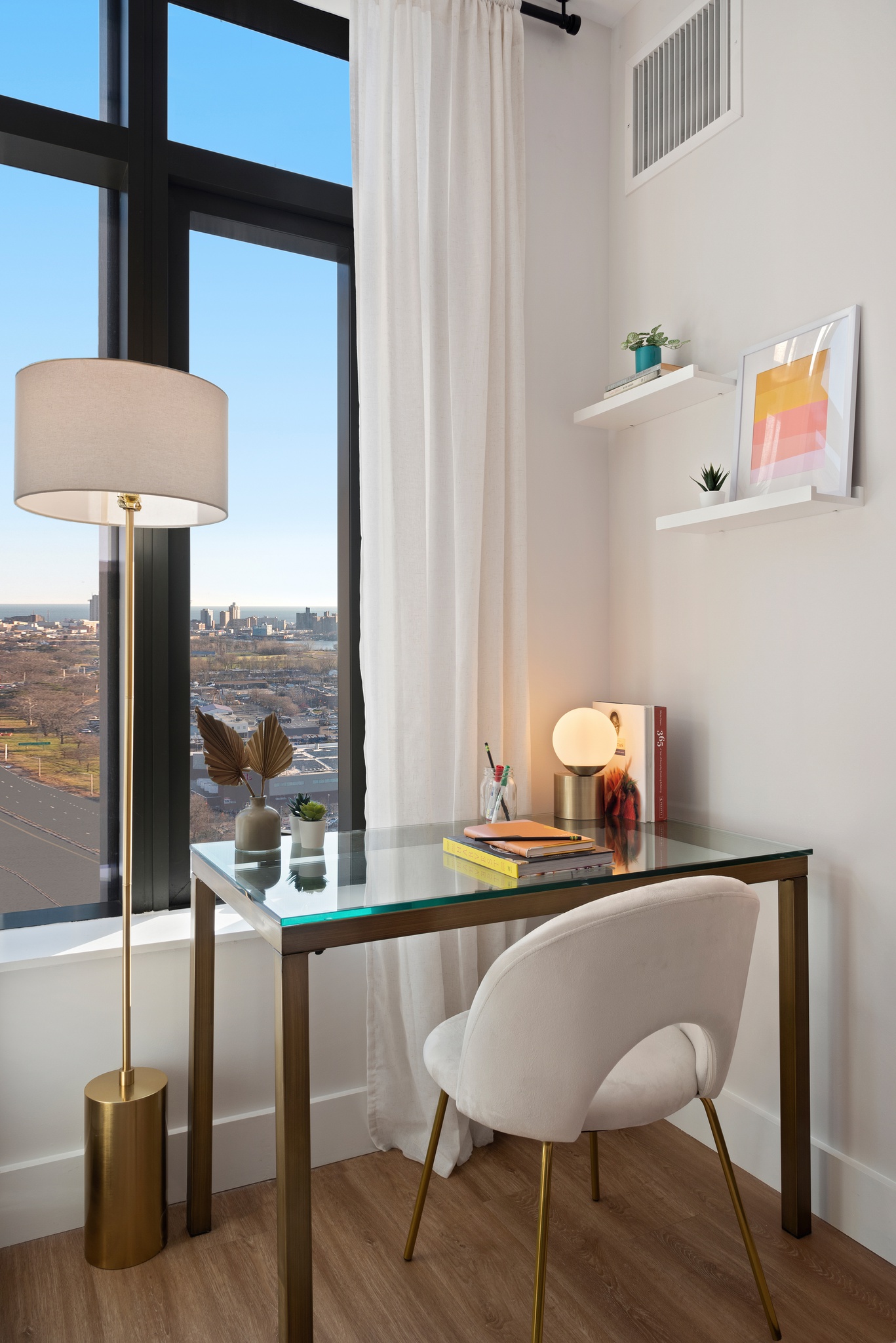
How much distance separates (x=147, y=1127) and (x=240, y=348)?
1.71 m

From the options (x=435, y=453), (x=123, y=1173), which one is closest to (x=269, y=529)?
(x=435, y=453)

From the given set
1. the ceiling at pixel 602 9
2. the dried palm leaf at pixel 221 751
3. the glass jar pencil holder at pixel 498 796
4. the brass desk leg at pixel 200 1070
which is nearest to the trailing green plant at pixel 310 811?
the dried palm leaf at pixel 221 751

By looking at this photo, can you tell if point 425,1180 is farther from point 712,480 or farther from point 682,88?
point 682,88

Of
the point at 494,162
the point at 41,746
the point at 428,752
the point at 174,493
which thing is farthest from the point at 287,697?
the point at 494,162

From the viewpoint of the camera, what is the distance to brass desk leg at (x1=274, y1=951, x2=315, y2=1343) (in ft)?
4.28

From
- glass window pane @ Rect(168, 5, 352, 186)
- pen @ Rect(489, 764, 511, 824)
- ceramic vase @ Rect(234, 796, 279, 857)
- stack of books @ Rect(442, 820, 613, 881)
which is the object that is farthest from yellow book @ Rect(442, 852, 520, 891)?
glass window pane @ Rect(168, 5, 352, 186)

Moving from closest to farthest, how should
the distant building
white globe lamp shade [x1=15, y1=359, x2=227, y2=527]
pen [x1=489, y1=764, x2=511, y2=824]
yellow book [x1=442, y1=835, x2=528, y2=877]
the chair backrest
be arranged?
the chair backrest < white globe lamp shade [x1=15, y1=359, x2=227, y2=527] < yellow book [x1=442, y1=835, x2=528, y2=877] < pen [x1=489, y1=764, x2=511, y2=824] < the distant building

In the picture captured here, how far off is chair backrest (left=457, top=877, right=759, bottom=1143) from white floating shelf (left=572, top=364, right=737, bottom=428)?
1180mm

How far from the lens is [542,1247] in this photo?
1344 millimetres

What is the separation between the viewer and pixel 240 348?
220 cm

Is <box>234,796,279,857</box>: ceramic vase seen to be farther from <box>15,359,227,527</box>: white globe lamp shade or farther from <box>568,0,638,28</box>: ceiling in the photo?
<box>568,0,638,28</box>: ceiling

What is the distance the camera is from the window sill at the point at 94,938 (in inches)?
71.0

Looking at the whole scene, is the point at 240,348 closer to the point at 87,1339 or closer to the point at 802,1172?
the point at 87,1339

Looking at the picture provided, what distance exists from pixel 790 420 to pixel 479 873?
1130 mm
